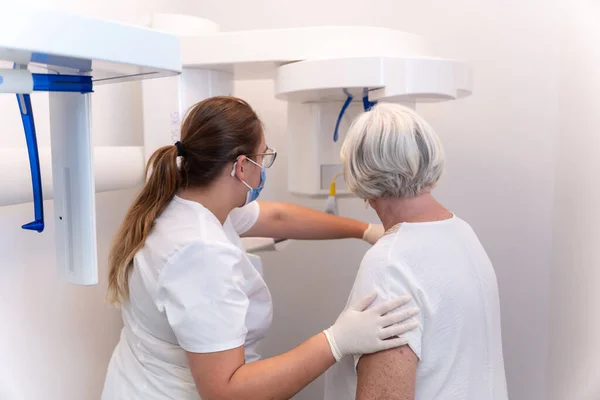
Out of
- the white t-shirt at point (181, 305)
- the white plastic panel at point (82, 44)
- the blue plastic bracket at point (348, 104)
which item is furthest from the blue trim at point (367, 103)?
the white plastic panel at point (82, 44)

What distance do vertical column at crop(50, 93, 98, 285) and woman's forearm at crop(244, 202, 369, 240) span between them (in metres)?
0.79

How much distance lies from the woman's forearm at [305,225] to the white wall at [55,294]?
460 mm

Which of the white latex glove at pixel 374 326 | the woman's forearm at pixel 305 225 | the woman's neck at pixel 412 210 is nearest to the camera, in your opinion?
the white latex glove at pixel 374 326

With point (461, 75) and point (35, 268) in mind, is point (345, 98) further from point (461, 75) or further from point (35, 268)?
point (35, 268)

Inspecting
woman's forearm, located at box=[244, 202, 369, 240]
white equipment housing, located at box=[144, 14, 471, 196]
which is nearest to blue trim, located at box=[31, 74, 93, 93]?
white equipment housing, located at box=[144, 14, 471, 196]

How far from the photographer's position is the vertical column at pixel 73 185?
0.80 meters

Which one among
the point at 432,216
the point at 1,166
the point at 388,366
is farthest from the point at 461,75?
the point at 1,166

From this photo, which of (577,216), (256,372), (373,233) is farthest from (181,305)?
(577,216)

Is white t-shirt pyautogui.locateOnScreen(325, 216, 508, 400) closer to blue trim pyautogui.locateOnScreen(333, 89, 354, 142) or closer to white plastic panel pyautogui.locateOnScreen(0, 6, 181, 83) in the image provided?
blue trim pyautogui.locateOnScreen(333, 89, 354, 142)

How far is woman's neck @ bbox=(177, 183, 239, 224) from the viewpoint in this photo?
3.88ft

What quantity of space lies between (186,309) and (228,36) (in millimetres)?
664

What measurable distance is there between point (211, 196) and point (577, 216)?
42.4 inches

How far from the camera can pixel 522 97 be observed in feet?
5.84

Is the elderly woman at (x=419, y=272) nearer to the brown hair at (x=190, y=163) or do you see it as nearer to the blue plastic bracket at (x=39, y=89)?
the brown hair at (x=190, y=163)
